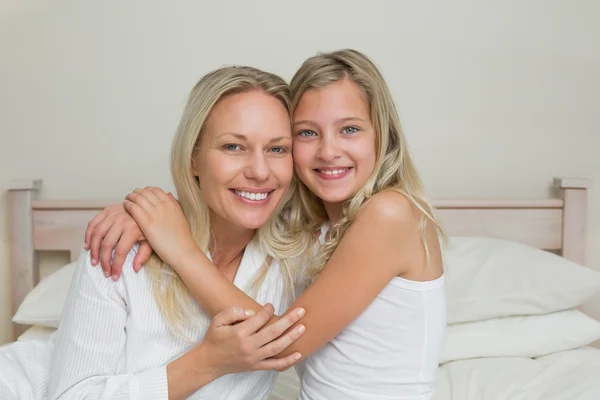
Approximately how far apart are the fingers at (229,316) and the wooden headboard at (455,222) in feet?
4.09

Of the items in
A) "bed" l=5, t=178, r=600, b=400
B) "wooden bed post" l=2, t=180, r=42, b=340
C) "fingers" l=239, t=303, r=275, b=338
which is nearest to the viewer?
"fingers" l=239, t=303, r=275, b=338

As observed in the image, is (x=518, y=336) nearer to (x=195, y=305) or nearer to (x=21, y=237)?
(x=195, y=305)

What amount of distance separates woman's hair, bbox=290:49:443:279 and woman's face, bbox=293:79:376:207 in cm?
2

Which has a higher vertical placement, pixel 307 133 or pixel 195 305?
pixel 307 133

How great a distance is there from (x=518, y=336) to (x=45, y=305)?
150 cm

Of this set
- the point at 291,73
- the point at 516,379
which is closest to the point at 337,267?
the point at 516,379

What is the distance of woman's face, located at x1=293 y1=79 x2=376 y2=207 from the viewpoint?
53.2 inches

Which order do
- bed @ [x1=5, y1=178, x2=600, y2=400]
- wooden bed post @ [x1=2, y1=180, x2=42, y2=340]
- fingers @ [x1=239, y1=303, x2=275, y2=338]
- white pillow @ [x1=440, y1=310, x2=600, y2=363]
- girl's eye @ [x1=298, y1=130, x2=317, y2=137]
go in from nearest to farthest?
fingers @ [x1=239, y1=303, x2=275, y2=338], girl's eye @ [x1=298, y1=130, x2=317, y2=137], bed @ [x1=5, y1=178, x2=600, y2=400], white pillow @ [x1=440, y1=310, x2=600, y2=363], wooden bed post @ [x1=2, y1=180, x2=42, y2=340]

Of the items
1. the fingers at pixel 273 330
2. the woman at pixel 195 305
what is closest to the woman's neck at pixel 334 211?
the woman at pixel 195 305

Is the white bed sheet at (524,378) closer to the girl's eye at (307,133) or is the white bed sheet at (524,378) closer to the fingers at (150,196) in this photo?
the girl's eye at (307,133)

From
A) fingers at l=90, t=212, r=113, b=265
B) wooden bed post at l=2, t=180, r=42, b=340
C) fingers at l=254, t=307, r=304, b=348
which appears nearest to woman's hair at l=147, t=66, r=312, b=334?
fingers at l=90, t=212, r=113, b=265

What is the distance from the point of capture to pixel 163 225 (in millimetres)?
1263

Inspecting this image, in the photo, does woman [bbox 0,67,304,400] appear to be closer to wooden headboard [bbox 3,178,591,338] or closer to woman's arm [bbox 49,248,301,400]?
woman's arm [bbox 49,248,301,400]

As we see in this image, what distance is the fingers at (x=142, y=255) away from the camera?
4.09 ft
